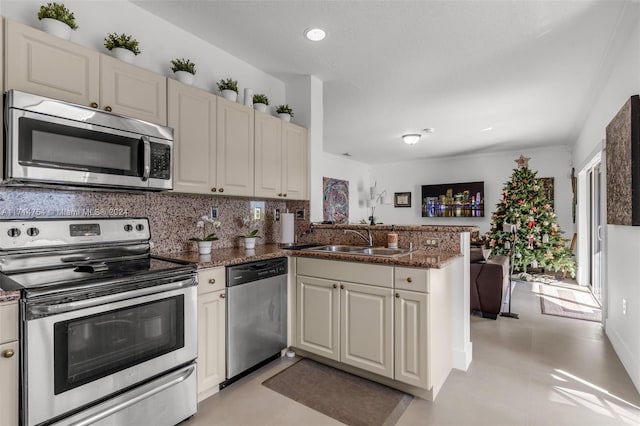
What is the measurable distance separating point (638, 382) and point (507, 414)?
105 centimetres

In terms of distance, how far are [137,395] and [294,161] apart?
2.19 meters

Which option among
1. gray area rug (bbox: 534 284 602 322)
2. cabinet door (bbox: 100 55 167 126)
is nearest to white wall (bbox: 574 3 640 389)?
gray area rug (bbox: 534 284 602 322)

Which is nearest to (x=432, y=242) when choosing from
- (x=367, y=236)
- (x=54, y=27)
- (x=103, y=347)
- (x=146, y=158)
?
(x=367, y=236)

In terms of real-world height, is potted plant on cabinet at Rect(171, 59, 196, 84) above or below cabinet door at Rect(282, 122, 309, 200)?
above

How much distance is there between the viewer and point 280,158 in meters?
3.01

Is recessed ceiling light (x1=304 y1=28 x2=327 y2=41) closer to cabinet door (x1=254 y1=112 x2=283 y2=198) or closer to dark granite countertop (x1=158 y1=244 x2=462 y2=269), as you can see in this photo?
cabinet door (x1=254 y1=112 x2=283 y2=198)

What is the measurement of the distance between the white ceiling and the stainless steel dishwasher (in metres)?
1.79

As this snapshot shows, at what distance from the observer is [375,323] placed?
2234 mm

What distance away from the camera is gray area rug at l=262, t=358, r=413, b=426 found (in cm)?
195

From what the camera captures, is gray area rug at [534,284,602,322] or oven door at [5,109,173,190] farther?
gray area rug at [534,284,602,322]

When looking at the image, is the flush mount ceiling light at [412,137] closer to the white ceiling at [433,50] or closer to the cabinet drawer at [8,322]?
the white ceiling at [433,50]

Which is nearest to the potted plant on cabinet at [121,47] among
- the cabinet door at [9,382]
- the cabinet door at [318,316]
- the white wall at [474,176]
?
the cabinet door at [9,382]

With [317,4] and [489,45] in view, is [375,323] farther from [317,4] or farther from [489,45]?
[489,45]

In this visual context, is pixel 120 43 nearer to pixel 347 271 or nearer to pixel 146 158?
pixel 146 158
